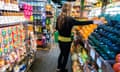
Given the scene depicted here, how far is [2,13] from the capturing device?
9.97ft

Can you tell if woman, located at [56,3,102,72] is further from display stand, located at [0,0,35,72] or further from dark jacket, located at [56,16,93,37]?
display stand, located at [0,0,35,72]

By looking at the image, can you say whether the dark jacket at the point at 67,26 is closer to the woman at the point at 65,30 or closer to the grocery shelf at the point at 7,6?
the woman at the point at 65,30

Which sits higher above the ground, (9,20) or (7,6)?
(7,6)

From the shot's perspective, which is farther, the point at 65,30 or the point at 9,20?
the point at 65,30

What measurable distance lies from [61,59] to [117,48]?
3.84 metres

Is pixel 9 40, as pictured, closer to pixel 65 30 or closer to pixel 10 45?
pixel 10 45

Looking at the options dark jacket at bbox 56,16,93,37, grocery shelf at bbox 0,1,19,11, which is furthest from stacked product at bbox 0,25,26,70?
dark jacket at bbox 56,16,93,37

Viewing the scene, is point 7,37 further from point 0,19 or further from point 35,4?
point 35,4

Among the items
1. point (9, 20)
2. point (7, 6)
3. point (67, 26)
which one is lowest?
point (67, 26)

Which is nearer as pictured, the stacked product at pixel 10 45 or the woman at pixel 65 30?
the stacked product at pixel 10 45

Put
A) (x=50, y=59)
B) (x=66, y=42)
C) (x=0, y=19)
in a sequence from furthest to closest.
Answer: (x=50, y=59)
(x=66, y=42)
(x=0, y=19)

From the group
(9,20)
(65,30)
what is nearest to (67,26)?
(65,30)

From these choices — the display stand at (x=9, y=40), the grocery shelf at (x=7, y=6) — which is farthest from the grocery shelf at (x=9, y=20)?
the grocery shelf at (x=7, y=6)

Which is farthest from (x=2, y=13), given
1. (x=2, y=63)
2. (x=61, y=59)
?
(x=61, y=59)
